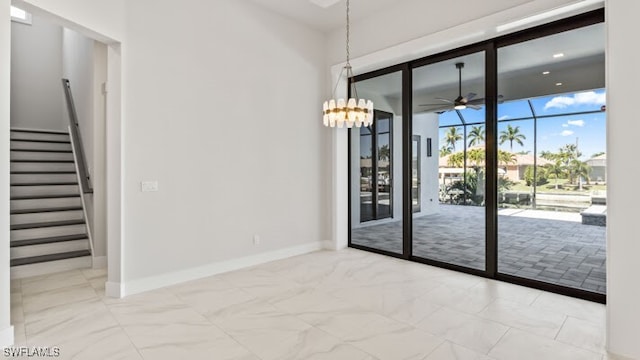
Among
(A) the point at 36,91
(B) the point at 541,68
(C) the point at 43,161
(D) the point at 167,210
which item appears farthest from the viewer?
(A) the point at 36,91

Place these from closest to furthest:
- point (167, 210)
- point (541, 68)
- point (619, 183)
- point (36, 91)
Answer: point (619, 183)
point (167, 210)
point (541, 68)
point (36, 91)

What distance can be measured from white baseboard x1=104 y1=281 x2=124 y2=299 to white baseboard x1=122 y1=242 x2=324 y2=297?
19mm

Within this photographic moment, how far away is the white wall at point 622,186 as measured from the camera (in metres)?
2.46

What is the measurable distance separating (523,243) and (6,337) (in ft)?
19.5

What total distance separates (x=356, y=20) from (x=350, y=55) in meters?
0.54

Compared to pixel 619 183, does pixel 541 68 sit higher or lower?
higher

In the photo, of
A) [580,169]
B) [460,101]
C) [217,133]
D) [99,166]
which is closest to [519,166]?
[580,169]

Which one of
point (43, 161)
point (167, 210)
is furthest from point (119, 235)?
point (43, 161)

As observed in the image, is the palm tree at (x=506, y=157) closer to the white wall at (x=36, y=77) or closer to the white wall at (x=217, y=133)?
the white wall at (x=217, y=133)

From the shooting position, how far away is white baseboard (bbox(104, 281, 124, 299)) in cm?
365

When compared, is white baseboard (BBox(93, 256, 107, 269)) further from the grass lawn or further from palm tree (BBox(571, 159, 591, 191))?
palm tree (BBox(571, 159, 591, 191))

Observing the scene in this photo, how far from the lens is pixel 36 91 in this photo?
26.7ft

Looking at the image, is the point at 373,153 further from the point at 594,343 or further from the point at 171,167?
the point at 594,343

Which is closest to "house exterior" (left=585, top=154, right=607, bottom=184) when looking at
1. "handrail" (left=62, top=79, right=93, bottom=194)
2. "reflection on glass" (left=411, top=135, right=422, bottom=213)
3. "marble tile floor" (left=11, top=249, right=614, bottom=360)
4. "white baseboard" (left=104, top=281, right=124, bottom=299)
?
"marble tile floor" (left=11, top=249, right=614, bottom=360)
